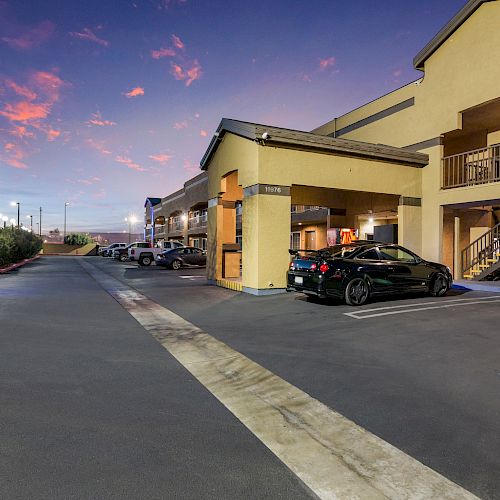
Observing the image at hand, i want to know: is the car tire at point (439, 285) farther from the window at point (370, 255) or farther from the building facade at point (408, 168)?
the building facade at point (408, 168)

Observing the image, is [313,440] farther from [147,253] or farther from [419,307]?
[147,253]

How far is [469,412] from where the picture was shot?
395 cm

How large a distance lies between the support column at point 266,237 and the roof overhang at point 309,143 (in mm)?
1495

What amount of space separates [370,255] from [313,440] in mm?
7849

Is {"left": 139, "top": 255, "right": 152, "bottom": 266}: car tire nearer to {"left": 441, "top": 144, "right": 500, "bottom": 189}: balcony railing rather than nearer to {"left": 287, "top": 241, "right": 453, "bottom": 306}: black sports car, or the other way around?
{"left": 287, "top": 241, "right": 453, "bottom": 306}: black sports car

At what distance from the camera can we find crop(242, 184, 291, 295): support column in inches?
487

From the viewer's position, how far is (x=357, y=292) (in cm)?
1013

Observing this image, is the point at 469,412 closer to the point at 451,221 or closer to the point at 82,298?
the point at 82,298

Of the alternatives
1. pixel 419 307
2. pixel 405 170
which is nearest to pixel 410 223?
pixel 405 170

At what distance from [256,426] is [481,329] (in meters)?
5.73

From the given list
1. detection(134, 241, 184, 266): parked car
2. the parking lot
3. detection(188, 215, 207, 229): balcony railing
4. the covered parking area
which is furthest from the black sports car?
detection(188, 215, 207, 229): balcony railing

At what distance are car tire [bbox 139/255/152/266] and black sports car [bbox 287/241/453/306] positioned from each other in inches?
809

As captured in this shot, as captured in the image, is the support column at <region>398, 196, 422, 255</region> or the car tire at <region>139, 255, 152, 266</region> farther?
the car tire at <region>139, 255, 152, 266</region>

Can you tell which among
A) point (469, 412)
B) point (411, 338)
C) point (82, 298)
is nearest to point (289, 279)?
point (411, 338)
